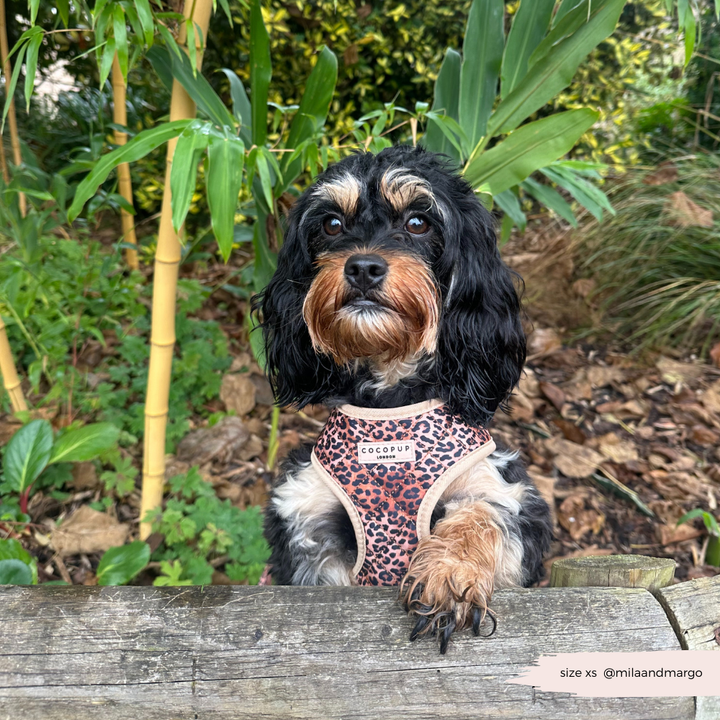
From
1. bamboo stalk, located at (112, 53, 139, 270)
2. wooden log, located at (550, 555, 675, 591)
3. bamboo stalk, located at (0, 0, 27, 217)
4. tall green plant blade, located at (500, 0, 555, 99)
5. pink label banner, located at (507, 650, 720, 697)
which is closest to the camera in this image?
pink label banner, located at (507, 650, 720, 697)

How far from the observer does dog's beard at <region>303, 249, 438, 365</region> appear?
1.83m

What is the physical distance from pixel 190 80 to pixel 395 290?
1.12 meters

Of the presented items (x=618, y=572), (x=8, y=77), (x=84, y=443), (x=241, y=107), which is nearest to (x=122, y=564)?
(x=84, y=443)

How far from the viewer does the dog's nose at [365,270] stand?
5.84 feet

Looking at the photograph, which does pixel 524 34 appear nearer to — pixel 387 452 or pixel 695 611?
pixel 387 452

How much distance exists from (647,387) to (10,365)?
3887 mm

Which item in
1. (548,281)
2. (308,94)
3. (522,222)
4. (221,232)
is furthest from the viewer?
(548,281)

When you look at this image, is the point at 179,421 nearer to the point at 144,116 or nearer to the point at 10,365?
the point at 10,365

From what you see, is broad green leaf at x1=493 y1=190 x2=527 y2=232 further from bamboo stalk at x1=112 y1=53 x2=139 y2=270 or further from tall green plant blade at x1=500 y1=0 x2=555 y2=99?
bamboo stalk at x1=112 y1=53 x2=139 y2=270

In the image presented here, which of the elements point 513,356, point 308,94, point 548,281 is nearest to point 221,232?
point 308,94

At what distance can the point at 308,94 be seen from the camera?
2.47 m

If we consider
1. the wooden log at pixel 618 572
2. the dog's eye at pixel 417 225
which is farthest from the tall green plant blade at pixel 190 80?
the wooden log at pixel 618 572

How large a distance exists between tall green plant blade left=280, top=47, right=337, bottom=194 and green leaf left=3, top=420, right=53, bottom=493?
1.49 meters

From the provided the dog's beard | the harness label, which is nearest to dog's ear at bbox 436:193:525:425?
the dog's beard
